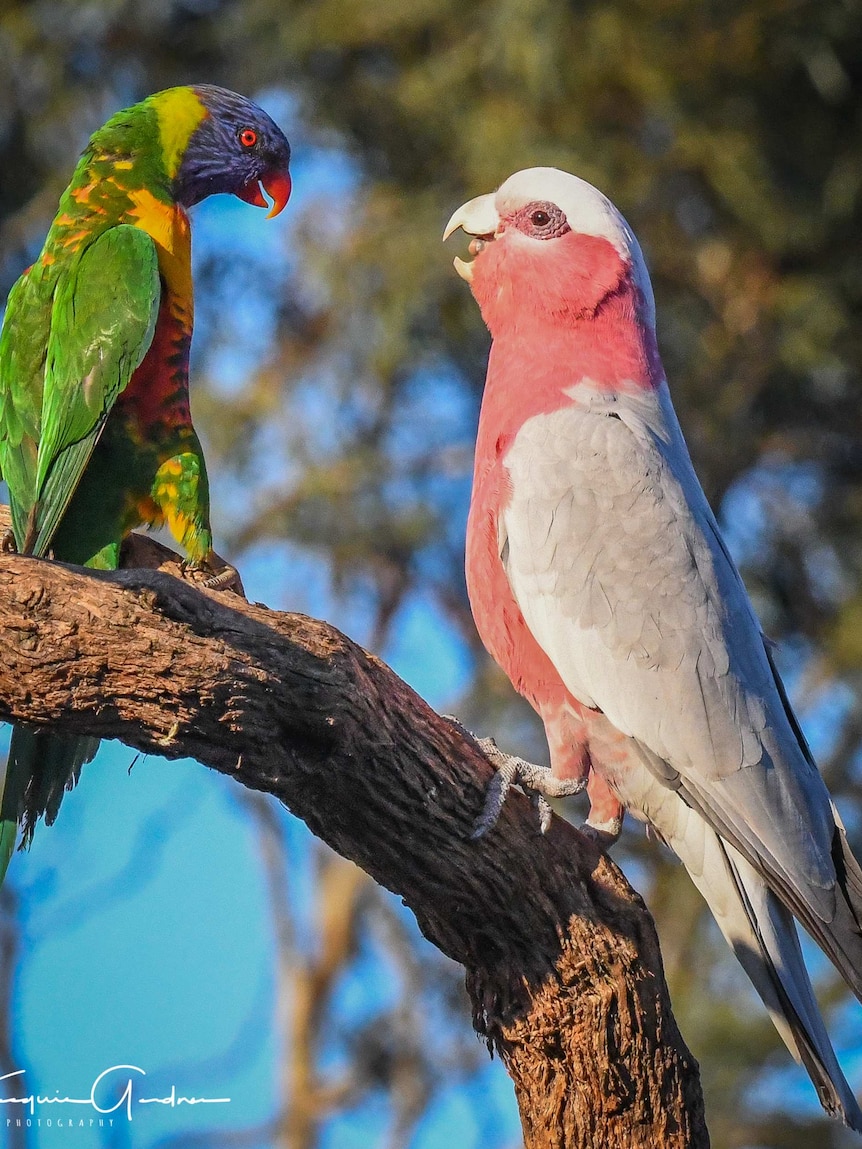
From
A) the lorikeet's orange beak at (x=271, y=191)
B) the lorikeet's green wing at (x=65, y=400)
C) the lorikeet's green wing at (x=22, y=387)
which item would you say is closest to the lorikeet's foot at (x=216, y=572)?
the lorikeet's green wing at (x=65, y=400)

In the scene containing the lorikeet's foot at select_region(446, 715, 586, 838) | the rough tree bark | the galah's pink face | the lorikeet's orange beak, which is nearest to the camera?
the rough tree bark

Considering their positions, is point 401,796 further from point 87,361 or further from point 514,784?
point 87,361

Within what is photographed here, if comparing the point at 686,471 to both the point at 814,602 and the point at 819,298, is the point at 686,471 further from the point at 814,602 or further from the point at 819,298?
the point at 814,602

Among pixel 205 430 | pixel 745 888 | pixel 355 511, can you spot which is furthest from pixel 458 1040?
pixel 745 888

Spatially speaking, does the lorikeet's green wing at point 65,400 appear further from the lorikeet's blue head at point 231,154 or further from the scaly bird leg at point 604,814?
the scaly bird leg at point 604,814

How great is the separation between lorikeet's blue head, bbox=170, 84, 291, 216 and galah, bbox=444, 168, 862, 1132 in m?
0.90

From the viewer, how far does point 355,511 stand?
915 centimetres

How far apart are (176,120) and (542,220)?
1.06 m

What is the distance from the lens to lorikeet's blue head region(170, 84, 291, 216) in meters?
3.66

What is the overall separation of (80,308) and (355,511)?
594cm

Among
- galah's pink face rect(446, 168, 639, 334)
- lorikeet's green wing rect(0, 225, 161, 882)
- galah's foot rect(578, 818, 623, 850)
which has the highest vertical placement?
galah's pink face rect(446, 168, 639, 334)

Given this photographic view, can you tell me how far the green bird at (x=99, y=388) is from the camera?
3.14 meters

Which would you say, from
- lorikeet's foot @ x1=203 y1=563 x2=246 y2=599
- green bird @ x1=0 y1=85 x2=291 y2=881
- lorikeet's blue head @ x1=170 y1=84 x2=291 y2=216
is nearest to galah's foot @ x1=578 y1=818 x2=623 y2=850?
lorikeet's foot @ x1=203 y1=563 x2=246 y2=599

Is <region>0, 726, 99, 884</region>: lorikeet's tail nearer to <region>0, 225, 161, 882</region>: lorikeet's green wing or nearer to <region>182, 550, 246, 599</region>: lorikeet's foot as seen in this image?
<region>0, 225, 161, 882</region>: lorikeet's green wing
